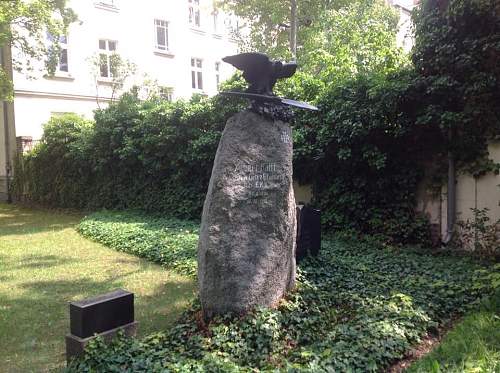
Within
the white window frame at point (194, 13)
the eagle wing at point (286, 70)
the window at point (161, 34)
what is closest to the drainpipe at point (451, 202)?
the eagle wing at point (286, 70)

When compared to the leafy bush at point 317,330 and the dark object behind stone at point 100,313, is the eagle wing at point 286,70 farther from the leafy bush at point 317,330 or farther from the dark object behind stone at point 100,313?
the dark object behind stone at point 100,313

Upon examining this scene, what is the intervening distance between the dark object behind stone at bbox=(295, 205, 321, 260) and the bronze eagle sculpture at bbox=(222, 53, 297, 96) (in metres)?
2.39

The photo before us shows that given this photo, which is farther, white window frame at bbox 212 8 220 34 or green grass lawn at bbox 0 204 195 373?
white window frame at bbox 212 8 220 34

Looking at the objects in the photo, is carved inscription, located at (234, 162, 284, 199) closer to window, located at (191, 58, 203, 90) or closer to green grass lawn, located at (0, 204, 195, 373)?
green grass lawn, located at (0, 204, 195, 373)

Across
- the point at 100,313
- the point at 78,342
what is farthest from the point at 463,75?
the point at 78,342

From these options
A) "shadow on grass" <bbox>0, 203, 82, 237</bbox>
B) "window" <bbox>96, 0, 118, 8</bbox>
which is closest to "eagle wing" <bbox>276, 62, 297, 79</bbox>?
"shadow on grass" <bbox>0, 203, 82, 237</bbox>

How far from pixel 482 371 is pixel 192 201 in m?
8.79

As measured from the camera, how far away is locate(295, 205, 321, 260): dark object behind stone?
681cm

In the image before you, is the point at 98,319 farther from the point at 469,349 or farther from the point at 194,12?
the point at 194,12

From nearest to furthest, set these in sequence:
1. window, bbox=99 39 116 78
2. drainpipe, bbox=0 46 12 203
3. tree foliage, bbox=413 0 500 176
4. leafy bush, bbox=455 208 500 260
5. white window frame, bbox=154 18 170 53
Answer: leafy bush, bbox=455 208 500 260, tree foliage, bbox=413 0 500 176, drainpipe, bbox=0 46 12 203, window, bbox=99 39 116 78, white window frame, bbox=154 18 170 53

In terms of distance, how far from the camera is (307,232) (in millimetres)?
6938

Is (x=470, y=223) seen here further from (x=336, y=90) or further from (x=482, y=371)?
(x=482, y=371)

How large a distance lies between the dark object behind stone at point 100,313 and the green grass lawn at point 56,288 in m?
0.50

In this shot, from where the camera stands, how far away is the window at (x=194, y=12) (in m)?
26.1
